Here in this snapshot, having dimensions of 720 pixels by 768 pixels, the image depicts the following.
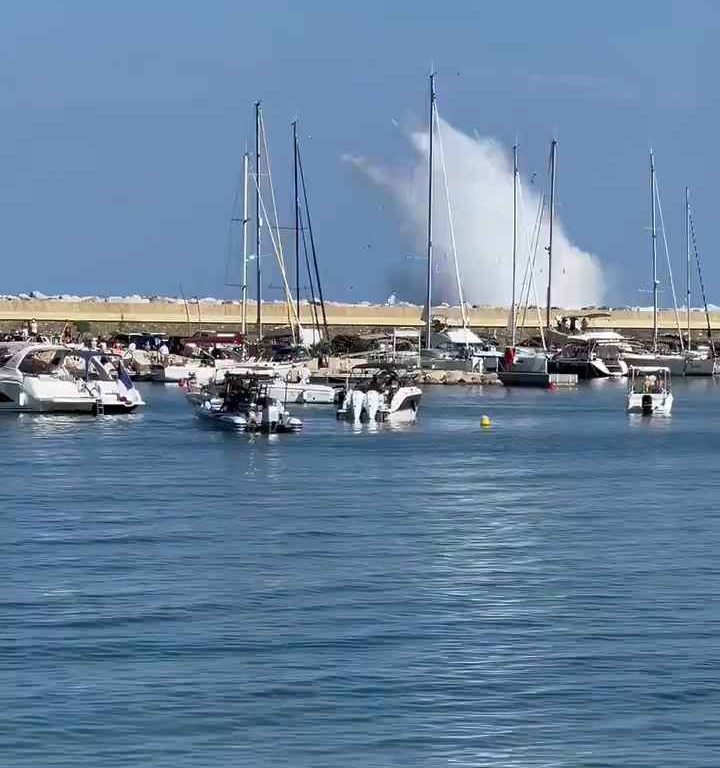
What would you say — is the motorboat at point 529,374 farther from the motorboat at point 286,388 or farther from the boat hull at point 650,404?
the boat hull at point 650,404

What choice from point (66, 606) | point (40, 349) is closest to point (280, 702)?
point (66, 606)

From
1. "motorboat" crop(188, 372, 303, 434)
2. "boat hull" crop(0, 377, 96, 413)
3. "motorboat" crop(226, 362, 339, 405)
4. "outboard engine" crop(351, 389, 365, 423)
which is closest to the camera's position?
"motorboat" crop(188, 372, 303, 434)

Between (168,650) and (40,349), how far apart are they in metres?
43.8

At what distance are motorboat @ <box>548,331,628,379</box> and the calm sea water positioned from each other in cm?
5785

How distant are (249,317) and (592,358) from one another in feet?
121

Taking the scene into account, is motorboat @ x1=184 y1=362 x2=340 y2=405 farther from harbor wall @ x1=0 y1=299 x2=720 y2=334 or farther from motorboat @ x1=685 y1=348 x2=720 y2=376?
harbor wall @ x1=0 y1=299 x2=720 y2=334

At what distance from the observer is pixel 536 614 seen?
22.3 m

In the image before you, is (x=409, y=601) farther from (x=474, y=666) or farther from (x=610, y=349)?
(x=610, y=349)

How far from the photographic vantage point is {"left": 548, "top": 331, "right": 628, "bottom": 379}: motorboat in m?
102

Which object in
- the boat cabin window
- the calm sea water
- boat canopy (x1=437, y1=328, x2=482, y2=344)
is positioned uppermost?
boat canopy (x1=437, y1=328, x2=482, y2=344)

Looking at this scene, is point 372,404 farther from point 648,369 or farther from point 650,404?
point 648,369

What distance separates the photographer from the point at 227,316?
134m

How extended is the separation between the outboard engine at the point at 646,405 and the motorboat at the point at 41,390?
18.4 metres

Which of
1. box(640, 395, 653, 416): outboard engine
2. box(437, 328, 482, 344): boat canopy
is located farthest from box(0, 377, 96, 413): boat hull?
box(437, 328, 482, 344): boat canopy
